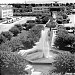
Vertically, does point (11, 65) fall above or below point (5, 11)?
below

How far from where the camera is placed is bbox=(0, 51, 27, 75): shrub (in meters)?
2.25

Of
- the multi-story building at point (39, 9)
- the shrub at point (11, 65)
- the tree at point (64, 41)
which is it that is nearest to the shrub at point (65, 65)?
the shrub at point (11, 65)

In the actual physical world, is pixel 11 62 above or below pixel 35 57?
above

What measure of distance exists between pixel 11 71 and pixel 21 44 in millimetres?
1684

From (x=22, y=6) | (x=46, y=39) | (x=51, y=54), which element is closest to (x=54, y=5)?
(x=22, y=6)

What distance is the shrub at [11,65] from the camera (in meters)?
2.25

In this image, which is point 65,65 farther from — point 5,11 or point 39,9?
point 39,9

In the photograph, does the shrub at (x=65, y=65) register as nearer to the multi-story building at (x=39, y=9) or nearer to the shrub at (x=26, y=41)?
the shrub at (x=26, y=41)

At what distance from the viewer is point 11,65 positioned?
2301mm

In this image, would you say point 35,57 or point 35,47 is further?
point 35,47

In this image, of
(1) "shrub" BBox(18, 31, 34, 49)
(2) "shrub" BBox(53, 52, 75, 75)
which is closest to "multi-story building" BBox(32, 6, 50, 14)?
(1) "shrub" BBox(18, 31, 34, 49)

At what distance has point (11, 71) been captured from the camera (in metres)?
2.24

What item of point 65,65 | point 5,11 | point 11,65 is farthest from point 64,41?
point 5,11

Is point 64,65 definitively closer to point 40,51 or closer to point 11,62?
point 11,62
